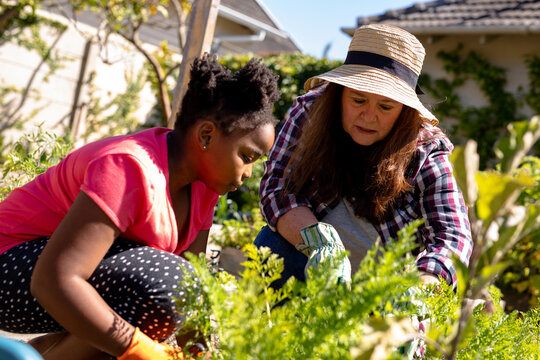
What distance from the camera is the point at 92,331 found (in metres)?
1.22

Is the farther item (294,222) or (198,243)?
(294,222)

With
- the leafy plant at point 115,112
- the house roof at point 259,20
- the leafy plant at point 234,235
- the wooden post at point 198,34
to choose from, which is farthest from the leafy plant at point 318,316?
the house roof at point 259,20

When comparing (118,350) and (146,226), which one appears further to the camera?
(146,226)

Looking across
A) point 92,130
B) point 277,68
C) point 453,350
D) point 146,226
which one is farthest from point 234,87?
point 92,130

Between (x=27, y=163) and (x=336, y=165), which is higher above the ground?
(x=336, y=165)

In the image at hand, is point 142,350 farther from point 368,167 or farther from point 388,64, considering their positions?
point 388,64

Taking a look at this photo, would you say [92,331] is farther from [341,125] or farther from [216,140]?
[341,125]

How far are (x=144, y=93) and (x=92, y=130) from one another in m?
1.19

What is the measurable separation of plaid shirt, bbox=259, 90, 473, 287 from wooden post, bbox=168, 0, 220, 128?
2.61 feet

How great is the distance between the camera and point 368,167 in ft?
7.18

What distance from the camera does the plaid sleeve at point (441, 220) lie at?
5.62ft

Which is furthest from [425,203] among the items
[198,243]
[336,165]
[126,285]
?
[126,285]

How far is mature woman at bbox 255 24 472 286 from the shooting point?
1987 millimetres

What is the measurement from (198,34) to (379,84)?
149 cm
